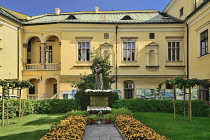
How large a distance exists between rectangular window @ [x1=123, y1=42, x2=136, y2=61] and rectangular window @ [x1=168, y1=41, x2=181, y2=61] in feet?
14.0

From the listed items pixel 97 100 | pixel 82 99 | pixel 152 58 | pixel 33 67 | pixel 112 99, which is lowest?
pixel 112 99

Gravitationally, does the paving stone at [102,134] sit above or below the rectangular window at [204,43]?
below

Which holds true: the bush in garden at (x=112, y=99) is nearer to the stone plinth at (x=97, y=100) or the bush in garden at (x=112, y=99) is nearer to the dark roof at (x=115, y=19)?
the stone plinth at (x=97, y=100)

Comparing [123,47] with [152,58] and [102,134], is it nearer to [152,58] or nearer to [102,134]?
[152,58]

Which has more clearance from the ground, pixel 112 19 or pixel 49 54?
pixel 112 19

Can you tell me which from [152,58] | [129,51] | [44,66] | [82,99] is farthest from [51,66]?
[152,58]

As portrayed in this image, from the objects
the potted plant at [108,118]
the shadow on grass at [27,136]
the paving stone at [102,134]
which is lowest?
the shadow on grass at [27,136]

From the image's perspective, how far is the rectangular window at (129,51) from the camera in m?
25.2

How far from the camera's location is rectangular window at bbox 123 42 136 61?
25.2 meters

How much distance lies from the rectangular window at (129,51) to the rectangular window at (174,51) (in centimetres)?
426

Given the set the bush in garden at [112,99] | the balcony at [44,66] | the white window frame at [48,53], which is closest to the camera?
the bush in garden at [112,99]

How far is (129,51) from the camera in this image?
25.3 metres

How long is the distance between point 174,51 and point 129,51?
17.5 ft

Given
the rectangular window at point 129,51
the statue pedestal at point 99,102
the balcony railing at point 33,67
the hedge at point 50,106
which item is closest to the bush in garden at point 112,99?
the hedge at point 50,106
